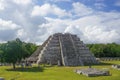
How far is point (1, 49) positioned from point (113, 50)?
346 ft

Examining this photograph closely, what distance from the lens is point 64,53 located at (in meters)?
122

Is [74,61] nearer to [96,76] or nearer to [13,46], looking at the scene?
[13,46]

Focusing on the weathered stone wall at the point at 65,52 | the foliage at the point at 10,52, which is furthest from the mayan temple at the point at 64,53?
the foliage at the point at 10,52

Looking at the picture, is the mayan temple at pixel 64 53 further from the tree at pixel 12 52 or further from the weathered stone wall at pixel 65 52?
the tree at pixel 12 52

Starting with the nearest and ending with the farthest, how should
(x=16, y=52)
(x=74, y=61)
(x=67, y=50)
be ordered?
(x=16, y=52) < (x=74, y=61) < (x=67, y=50)

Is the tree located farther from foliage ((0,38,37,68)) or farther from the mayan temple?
the mayan temple

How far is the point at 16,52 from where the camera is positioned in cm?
9862

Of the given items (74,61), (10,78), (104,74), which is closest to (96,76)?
(104,74)

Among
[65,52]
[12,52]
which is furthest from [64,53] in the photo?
[12,52]

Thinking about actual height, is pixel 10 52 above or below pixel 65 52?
below

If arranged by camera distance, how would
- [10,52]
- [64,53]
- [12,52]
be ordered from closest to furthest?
[10,52]
[12,52]
[64,53]

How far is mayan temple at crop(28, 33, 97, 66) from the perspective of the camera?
118m

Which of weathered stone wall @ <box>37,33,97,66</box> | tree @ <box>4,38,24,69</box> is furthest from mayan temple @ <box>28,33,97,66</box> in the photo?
tree @ <box>4,38,24,69</box>

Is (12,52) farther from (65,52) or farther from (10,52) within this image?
(65,52)
